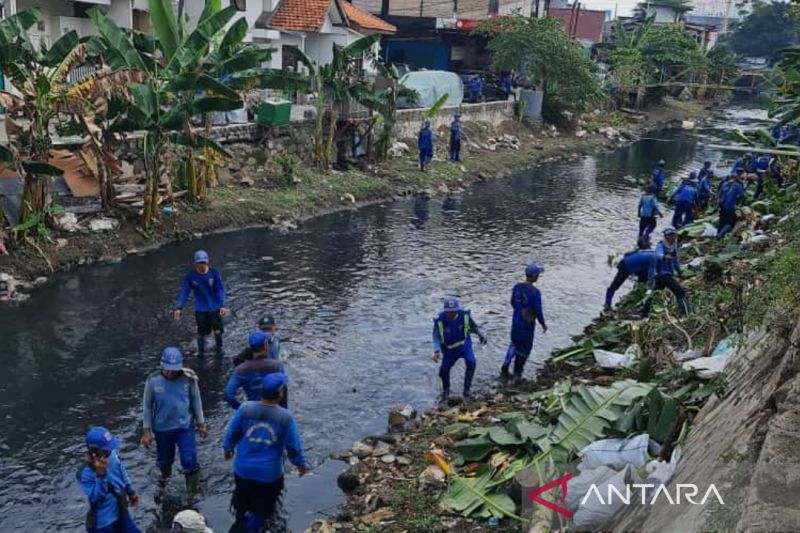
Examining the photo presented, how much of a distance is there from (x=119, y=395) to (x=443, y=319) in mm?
4600

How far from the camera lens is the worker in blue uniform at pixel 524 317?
36.1 feet

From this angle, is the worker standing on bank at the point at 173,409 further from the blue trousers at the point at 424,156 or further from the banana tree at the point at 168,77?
the blue trousers at the point at 424,156

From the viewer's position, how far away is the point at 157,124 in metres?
15.8

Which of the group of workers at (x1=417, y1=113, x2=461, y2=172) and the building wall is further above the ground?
the building wall

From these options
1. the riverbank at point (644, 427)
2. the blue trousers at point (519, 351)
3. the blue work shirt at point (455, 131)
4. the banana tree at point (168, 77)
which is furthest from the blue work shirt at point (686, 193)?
the banana tree at point (168, 77)

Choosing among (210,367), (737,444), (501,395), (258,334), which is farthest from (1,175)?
(737,444)

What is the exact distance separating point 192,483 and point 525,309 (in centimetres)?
527

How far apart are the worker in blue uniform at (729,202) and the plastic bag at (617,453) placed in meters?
12.3

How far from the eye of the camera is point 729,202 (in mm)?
17609

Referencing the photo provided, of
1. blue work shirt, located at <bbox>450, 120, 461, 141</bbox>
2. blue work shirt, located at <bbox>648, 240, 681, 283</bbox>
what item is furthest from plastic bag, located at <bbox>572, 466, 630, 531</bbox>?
blue work shirt, located at <bbox>450, 120, 461, 141</bbox>

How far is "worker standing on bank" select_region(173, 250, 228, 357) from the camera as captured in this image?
11031mm

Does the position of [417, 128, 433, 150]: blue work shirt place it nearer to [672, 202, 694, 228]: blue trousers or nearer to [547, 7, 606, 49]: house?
[672, 202, 694, 228]: blue trousers

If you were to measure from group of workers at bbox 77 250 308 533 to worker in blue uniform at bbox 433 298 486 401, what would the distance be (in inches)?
96.1

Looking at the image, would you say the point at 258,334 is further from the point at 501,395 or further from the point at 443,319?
the point at 501,395
